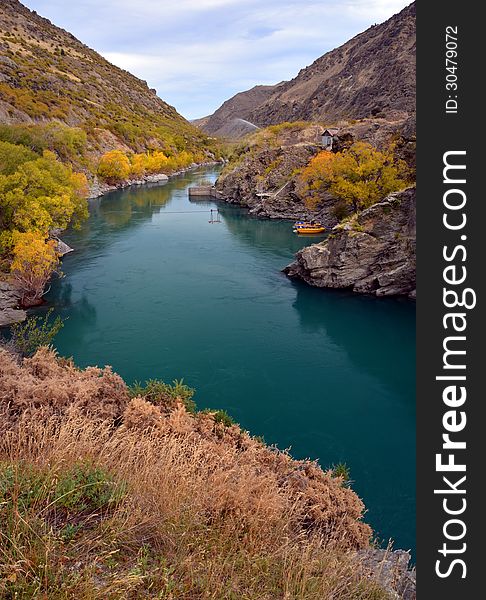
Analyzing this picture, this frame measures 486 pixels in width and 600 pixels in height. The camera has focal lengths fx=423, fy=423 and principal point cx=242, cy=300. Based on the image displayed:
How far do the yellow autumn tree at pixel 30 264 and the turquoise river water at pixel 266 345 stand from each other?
1288mm

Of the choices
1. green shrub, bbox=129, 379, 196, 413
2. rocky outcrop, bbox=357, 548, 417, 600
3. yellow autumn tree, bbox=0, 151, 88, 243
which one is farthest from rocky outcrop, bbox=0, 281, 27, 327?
rocky outcrop, bbox=357, 548, 417, 600

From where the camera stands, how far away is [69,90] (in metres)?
98.0

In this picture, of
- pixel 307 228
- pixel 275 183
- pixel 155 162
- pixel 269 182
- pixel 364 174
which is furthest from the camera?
pixel 155 162

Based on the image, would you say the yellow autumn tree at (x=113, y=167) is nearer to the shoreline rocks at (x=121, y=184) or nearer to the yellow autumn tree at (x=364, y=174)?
the shoreline rocks at (x=121, y=184)

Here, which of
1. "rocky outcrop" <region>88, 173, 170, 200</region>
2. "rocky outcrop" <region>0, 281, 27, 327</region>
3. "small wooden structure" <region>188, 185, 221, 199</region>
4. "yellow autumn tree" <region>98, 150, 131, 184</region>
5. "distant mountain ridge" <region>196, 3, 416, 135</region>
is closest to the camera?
"rocky outcrop" <region>0, 281, 27, 327</region>

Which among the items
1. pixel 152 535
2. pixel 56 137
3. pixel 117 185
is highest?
pixel 56 137

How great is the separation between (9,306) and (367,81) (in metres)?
124

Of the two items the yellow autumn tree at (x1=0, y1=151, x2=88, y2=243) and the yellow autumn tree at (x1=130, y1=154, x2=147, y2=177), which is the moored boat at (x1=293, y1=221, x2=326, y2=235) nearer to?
the yellow autumn tree at (x1=0, y1=151, x2=88, y2=243)

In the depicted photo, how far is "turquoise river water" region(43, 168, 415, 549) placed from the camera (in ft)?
47.1

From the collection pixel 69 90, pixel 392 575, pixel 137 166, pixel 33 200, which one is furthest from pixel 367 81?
pixel 392 575

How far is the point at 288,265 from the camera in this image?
32438mm

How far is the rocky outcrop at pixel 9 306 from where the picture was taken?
72.6 ft

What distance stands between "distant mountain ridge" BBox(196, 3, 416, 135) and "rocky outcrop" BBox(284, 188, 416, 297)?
6185 centimetres

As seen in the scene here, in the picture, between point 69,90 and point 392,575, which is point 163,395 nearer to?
point 392,575
